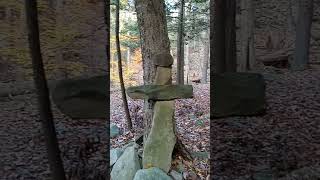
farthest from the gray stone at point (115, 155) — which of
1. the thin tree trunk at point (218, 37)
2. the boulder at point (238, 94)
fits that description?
the thin tree trunk at point (218, 37)

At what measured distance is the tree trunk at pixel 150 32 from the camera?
609 centimetres

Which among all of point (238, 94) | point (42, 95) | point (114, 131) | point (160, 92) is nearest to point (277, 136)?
point (238, 94)

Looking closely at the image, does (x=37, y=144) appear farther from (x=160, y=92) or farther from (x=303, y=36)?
(x=160, y=92)

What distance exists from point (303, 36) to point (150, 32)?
12.7 ft

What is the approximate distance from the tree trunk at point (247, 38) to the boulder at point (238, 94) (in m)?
0.07

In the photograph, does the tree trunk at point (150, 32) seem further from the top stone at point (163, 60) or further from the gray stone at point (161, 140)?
the top stone at point (163, 60)

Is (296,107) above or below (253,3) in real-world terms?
below

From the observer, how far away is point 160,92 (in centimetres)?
498

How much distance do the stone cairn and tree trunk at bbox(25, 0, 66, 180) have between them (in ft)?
7.63

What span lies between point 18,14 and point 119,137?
6.26 m

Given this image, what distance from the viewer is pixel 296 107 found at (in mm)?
2555

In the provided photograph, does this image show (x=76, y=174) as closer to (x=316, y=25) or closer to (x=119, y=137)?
(x=316, y=25)

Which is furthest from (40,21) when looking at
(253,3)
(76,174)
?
(253,3)

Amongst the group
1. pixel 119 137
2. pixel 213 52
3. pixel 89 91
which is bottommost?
pixel 119 137
